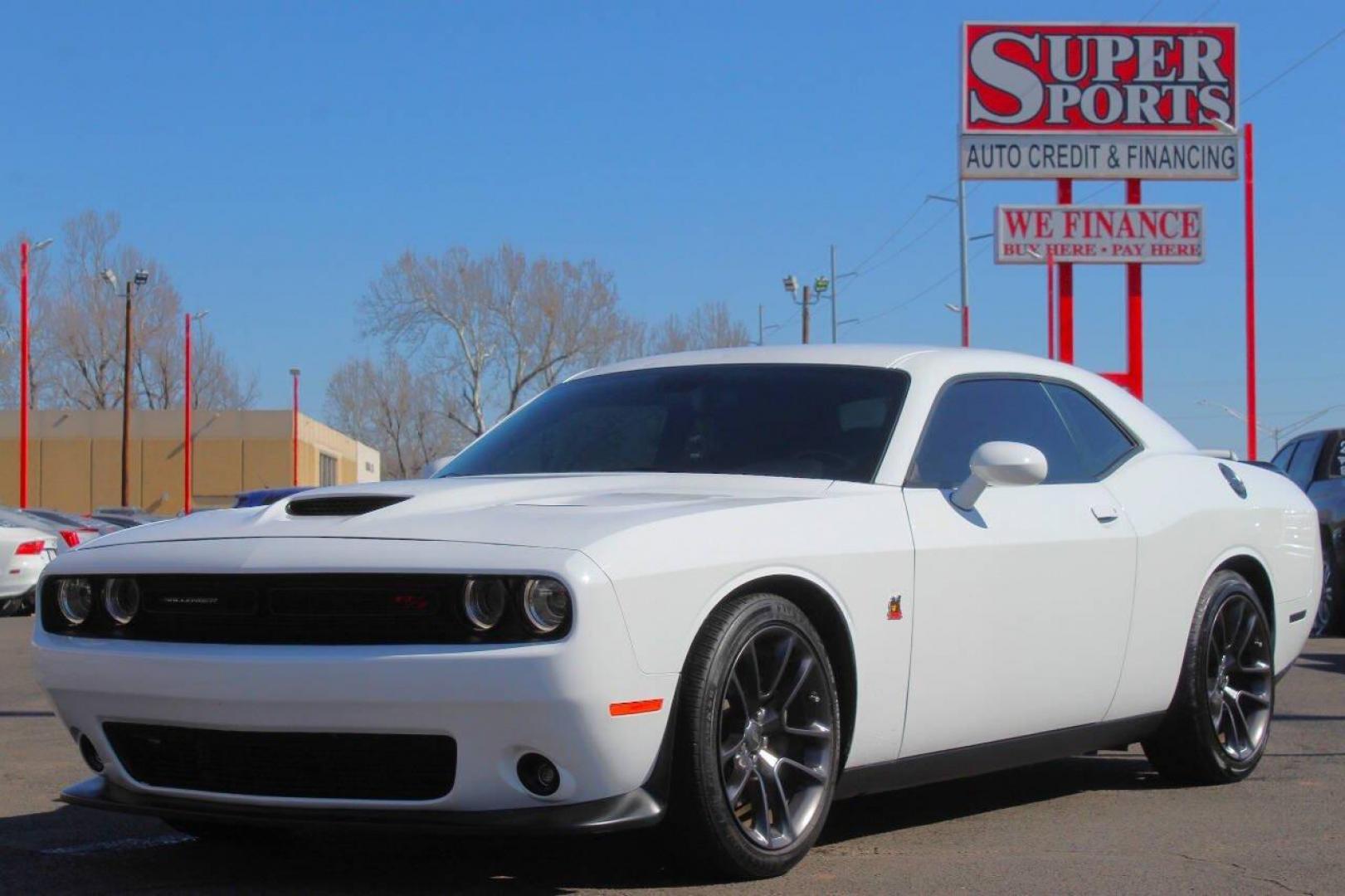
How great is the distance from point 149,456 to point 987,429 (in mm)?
68358

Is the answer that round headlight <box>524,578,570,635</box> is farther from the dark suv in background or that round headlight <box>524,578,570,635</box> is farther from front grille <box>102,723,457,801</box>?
the dark suv in background

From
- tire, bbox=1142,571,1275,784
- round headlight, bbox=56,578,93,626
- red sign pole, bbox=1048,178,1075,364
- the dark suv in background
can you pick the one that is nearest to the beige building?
red sign pole, bbox=1048,178,1075,364

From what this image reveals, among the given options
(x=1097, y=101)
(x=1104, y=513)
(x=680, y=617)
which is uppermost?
(x=1097, y=101)

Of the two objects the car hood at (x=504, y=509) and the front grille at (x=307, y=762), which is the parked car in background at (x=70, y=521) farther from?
the front grille at (x=307, y=762)

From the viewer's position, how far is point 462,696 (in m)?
4.03

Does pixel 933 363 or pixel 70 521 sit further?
pixel 70 521

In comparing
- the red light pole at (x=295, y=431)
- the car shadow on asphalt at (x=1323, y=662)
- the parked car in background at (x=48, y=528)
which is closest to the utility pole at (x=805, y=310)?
the red light pole at (x=295, y=431)

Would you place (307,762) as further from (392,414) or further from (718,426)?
(392,414)

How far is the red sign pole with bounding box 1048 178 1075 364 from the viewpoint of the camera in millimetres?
26875

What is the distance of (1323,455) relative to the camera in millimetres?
14453

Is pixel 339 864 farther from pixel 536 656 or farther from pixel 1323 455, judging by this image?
pixel 1323 455

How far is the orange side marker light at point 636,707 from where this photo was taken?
408cm

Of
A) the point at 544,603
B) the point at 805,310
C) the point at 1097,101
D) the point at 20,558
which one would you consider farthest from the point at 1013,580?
the point at 805,310

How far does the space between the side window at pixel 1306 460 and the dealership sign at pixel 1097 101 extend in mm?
13597
